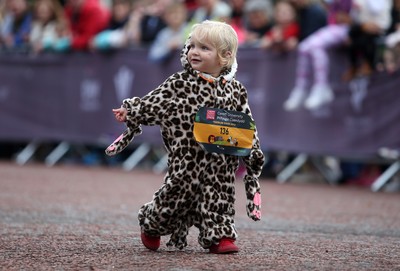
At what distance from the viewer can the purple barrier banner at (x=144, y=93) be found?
38.7ft

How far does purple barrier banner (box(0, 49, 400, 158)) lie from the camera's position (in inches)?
464

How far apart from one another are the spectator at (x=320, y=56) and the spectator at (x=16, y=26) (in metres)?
6.29

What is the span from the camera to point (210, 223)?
5.70 m

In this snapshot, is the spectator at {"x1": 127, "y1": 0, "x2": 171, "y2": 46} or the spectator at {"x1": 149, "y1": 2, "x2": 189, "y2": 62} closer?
the spectator at {"x1": 149, "y1": 2, "x2": 189, "y2": 62}

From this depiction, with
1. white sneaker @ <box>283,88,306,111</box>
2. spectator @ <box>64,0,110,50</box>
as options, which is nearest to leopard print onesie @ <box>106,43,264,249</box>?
white sneaker @ <box>283,88,306,111</box>

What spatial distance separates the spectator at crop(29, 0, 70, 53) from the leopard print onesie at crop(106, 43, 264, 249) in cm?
1042

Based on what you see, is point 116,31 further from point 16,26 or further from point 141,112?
point 141,112

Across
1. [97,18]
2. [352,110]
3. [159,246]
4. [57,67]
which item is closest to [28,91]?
[57,67]

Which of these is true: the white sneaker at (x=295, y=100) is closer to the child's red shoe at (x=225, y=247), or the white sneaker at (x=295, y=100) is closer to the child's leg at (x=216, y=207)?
the child's leg at (x=216, y=207)

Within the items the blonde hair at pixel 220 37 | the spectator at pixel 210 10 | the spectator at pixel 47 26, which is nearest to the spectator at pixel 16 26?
the spectator at pixel 47 26

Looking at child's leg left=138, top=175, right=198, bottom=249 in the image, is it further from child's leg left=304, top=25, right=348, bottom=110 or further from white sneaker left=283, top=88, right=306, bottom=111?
white sneaker left=283, top=88, right=306, bottom=111

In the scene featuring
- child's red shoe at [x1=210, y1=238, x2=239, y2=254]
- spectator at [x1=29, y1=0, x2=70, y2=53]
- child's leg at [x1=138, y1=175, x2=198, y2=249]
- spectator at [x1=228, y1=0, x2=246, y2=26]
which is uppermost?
spectator at [x1=29, y1=0, x2=70, y2=53]

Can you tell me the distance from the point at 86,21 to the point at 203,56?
1018cm

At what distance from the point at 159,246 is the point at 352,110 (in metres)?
6.35
